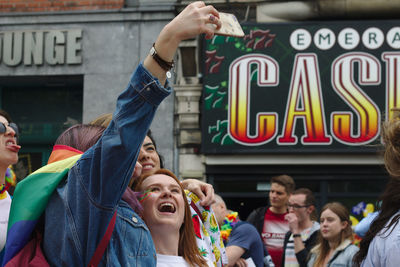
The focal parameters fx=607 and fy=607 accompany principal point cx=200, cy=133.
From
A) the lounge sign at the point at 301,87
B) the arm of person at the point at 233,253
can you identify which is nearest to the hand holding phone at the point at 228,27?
the arm of person at the point at 233,253

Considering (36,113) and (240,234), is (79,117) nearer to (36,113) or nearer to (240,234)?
(36,113)

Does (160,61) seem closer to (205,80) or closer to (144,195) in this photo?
(144,195)

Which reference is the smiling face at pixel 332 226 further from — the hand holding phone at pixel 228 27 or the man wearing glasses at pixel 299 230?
the hand holding phone at pixel 228 27

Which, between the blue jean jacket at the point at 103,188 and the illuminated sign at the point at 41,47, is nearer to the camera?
the blue jean jacket at the point at 103,188

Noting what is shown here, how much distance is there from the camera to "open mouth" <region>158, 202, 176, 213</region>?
2918mm

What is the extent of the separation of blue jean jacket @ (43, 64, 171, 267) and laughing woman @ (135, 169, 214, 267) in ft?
2.84

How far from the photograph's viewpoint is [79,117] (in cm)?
1088

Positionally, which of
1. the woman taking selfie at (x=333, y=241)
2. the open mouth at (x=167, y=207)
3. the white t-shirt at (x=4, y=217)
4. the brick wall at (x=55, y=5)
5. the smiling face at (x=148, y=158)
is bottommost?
the woman taking selfie at (x=333, y=241)

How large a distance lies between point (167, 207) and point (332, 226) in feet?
10.8

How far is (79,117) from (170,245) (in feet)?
27.1

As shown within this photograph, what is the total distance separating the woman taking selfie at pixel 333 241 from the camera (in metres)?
5.66

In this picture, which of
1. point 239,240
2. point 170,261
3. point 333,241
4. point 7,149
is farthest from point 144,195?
point 333,241

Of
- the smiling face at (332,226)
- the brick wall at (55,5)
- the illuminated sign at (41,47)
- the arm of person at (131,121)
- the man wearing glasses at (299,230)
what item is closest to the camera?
the arm of person at (131,121)

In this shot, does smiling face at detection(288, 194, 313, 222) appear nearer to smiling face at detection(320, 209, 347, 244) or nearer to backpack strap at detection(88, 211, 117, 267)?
smiling face at detection(320, 209, 347, 244)
